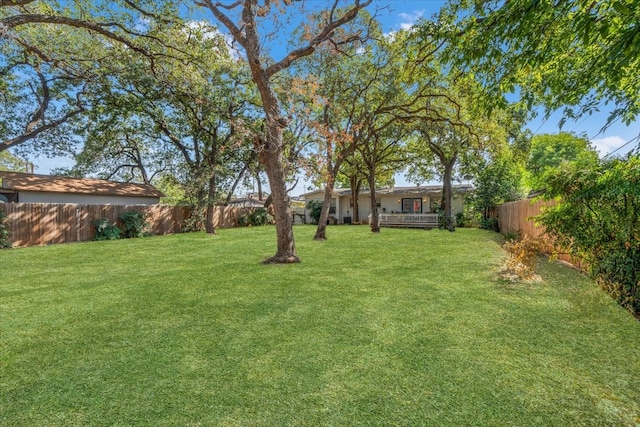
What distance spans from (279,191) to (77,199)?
548 inches

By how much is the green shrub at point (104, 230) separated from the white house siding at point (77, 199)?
8.84ft

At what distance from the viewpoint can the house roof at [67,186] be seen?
1406cm

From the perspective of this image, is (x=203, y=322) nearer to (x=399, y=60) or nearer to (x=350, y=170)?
(x=399, y=60)

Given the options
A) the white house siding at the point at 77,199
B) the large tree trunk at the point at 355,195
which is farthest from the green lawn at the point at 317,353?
the large tree trunk at the point at 355,195

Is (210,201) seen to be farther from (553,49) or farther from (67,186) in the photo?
(553,49)

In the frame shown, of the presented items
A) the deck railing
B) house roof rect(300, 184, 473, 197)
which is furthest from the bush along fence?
house roof rect(300, 184, 473, 197)

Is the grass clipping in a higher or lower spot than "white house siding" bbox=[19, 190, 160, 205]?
lower

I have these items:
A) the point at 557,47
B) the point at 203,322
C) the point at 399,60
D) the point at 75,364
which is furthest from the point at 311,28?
the point at 75,364

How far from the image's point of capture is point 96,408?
212cm

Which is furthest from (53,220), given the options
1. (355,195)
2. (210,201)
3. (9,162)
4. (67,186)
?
(9,162)

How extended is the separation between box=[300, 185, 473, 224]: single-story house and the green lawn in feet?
61.6

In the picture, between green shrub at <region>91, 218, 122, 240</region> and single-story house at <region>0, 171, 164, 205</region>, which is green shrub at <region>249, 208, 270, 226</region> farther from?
green shrub at <region>91, 218, 122, 240</region>

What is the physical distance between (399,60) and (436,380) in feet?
35.4

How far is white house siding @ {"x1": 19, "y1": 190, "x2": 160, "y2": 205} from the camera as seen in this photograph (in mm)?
14299
